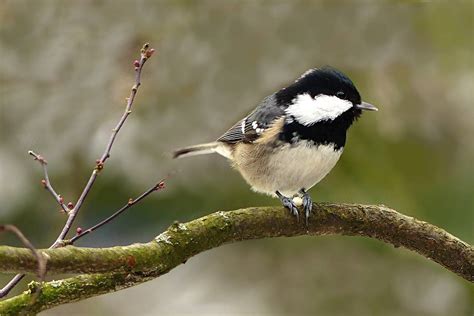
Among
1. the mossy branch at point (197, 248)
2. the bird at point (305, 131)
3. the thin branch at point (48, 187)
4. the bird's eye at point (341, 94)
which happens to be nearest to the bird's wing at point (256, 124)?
the bird at point (305, 131)

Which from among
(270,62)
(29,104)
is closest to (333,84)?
(270,62)

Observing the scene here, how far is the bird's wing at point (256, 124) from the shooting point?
2.17 meters

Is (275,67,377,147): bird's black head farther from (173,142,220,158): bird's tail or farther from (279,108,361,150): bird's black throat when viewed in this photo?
(173,142,220,158): bird's tail

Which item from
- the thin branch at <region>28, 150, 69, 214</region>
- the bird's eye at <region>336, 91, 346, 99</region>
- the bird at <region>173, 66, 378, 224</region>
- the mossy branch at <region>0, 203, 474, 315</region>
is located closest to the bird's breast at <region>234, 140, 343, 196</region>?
the bird at <region>173, 66, 378, 224</region>

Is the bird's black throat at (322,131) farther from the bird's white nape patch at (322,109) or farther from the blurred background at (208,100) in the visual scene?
the blurred background at (208,100)

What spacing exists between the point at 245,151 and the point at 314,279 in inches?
46.9

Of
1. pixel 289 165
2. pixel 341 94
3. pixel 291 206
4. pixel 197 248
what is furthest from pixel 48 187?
pixel 341 94

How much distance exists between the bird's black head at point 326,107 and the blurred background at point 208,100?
889 mm

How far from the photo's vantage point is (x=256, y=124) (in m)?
2.25

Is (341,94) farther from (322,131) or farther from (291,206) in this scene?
(291,206)

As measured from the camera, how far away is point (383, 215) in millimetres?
1745

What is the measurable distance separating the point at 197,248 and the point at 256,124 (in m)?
0.91

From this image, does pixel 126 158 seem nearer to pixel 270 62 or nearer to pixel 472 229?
pixel 270 62

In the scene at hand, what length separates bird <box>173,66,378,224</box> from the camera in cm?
203
